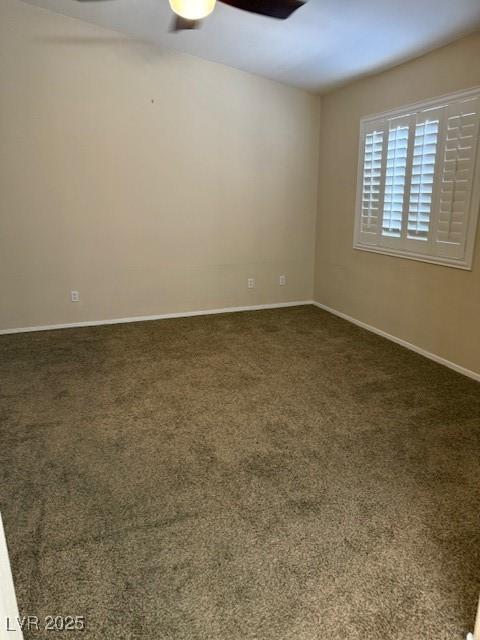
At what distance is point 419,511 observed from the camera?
188 cm

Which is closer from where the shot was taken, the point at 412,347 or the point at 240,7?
the point at 240,7

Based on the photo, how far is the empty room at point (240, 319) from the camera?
1.56 metres

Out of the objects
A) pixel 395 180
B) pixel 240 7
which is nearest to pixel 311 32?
pixel 240 7

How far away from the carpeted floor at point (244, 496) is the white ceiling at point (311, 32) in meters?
2.47

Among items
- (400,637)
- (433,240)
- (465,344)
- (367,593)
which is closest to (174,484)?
(367,593)

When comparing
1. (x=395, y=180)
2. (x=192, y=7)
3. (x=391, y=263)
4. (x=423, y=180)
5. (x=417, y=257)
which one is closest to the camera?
(x=192, y=7)

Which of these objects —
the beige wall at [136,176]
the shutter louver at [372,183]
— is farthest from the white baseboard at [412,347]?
the beige wall at [136,176]

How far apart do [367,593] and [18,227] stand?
13.8 feet

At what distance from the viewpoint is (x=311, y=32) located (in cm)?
330

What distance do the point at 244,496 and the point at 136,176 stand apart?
3.57 meters

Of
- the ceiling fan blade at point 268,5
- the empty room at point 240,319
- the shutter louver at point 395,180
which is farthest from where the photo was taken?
the shutter louver at point 395,180

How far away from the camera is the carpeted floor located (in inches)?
56.9

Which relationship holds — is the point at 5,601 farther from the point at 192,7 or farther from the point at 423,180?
the point at 423,180

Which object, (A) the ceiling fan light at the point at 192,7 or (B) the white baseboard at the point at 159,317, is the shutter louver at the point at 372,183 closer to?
(B) the white baseboard at the point at 159,317
